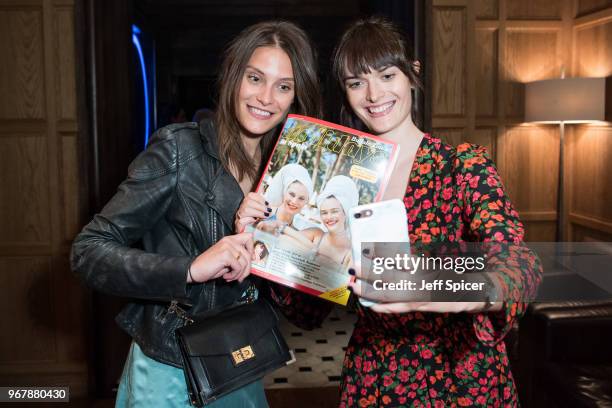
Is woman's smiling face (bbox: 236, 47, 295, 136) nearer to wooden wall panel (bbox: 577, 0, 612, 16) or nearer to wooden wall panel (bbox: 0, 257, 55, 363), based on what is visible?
wooden wall panel (bbox: 0, 257, 55, 363)

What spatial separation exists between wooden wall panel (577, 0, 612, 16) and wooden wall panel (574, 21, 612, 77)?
0.37ft

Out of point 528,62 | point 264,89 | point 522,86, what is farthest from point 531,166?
point 264,89

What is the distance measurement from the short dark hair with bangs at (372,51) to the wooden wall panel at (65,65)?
276 cm

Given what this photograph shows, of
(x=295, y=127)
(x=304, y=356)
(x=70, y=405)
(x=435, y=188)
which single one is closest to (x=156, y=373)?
(x=295, y=127)

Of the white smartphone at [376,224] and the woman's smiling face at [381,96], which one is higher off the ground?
the woman's smiling face at [381,96]

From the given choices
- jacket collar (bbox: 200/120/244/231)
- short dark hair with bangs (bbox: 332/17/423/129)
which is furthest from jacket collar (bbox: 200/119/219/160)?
short dark hair with bangs (bbox: 332/17/423/129)

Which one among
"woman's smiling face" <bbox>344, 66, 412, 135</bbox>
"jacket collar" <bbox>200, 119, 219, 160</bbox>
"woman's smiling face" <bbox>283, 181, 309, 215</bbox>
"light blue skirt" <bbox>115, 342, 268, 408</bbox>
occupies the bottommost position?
"light blue skirt" <bbox>115, 342, 268, 408</bbox>

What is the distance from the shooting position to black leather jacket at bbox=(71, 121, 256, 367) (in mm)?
1322

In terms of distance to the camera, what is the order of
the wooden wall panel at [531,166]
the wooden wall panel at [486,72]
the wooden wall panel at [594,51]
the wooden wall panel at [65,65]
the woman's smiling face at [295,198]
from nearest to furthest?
the woman's smiling face at [295,198], the wooden wall panel at [65,65], the wooden wall panel at [594,51], the wooden wall panel at [486,72], the wooden wall panel at [531,166]

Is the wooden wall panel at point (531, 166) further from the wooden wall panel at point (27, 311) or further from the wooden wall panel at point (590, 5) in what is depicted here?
the wooden wall panel at point (27, 311)

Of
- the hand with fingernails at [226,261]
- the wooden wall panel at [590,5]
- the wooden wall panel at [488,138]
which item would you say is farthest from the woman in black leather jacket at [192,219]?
the wooden wall panel at [590,5]

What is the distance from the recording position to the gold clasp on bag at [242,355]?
1.42m

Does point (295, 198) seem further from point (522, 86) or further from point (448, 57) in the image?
point (522, 86)

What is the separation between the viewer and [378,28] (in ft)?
4.70
